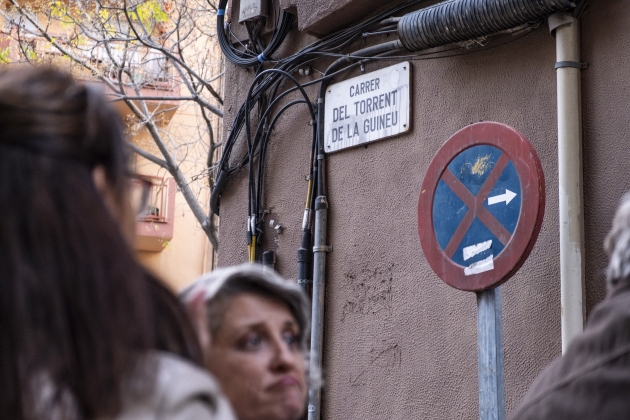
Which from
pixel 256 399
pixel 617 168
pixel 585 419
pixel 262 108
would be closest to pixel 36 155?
pixel 256 399

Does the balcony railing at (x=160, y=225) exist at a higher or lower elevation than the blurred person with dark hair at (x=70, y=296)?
higher

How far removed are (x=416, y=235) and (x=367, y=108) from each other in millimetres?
924

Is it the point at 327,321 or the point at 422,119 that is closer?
the point at 422,119

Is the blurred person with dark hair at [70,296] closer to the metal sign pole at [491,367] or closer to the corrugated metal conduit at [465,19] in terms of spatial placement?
the metal sign pole at [491,367]

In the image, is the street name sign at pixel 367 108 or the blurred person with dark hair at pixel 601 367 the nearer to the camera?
the blurred person with dark hair at pixel 601 367

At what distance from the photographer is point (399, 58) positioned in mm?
4996

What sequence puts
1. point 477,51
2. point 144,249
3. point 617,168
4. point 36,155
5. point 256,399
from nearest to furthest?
1. point 36,155
2. point 256,399
3. point 617,168
4. point 477,51
5. point 144,249

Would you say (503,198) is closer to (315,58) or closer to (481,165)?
(481,165)

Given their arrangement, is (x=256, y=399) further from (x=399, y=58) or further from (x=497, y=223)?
(x=399, y=58)

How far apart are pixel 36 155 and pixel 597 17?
137 inches

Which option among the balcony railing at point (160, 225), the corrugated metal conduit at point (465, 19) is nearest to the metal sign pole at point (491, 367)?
the corrugated metal conduit at point (465, 19)

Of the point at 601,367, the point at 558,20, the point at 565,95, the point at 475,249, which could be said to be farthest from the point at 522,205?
the point at 601,367

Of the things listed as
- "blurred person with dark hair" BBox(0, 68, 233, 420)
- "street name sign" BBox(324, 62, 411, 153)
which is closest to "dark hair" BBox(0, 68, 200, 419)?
"blurred person with dark hair" BBox(0, 68, 233, 420)

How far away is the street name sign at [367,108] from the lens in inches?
196
